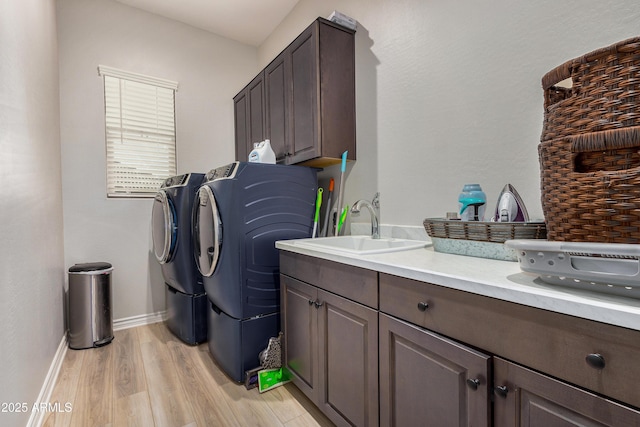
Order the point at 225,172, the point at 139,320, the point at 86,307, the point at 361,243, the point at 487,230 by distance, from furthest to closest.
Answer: the point at 139,320, the point at 86,307, the point at 361,243, the point at 225,172, the point at 487,230

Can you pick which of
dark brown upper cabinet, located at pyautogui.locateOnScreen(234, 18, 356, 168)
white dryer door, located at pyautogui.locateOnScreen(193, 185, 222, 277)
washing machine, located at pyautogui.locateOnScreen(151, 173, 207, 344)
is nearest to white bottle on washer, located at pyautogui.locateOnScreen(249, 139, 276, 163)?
dark brown upper cabinet, located at pyautogui.locateOnScreen(234, 18, 356, 168)

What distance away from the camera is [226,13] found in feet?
9.82

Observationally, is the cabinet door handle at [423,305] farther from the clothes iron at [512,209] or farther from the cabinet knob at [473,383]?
the clothes iron at [512,209]

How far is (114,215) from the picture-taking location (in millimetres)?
2824

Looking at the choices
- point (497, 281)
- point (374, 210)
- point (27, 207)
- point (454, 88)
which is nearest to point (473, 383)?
point (497, 281)

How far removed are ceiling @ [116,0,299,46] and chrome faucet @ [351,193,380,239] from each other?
216 cm

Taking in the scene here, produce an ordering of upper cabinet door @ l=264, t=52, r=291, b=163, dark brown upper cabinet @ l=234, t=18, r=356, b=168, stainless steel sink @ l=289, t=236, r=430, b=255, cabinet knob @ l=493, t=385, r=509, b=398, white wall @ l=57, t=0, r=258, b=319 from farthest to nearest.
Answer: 1. white wall @ l=57, t=0, r=258, b=319
2. upper cabinet door @ l=264, t=52, r=291, b=163
3. dark brown upper cabinet @ l=234, t=18, r=356, b=168
4. stainless steel sink @ l=289, t=236, r=430, b=255
5. cabinet knob @ l=493, t=385, r=509, b=398

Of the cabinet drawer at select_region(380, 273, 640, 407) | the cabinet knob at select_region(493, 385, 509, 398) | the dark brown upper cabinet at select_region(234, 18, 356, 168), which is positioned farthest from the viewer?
the dark brown upper cabinet at select_region(234, 18, 356, 168)

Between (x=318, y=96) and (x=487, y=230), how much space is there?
139cm

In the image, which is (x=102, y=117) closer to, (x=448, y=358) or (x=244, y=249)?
(x=244, y=249)

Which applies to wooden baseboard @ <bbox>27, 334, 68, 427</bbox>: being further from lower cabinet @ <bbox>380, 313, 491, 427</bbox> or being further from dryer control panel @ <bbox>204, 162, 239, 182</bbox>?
lower cabinet @ <bbox>380, 313, 491, 427</bbox>

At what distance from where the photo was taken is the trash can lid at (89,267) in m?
2.43

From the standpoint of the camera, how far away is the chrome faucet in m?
1.86

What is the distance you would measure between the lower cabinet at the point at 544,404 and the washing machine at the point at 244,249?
55.8 inches
